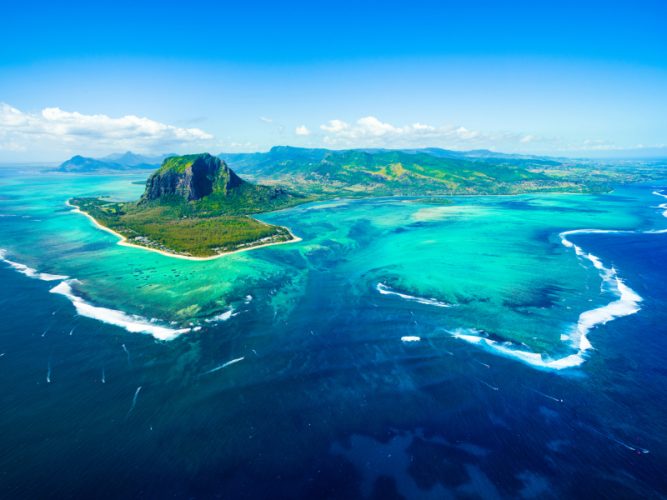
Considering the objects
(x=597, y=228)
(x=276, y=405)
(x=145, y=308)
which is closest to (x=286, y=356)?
(x=276, y=405)

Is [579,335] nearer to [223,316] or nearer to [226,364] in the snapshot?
[226,364]

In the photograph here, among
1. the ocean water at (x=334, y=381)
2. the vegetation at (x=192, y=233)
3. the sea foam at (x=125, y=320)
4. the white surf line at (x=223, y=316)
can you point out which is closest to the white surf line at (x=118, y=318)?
the sea foam at (x=125, y=320)

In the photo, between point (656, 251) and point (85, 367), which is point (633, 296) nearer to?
point (656, 251)

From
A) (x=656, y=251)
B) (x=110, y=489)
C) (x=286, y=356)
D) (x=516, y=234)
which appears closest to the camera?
(x=110, y=489)

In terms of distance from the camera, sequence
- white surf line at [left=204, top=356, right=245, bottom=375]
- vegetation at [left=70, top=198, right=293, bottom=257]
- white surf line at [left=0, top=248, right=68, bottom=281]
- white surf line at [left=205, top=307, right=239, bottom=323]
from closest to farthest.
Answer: white surf line at [left=204, top=356, right=245, bottom=375], white surf line at [left=205, top=307, right=239, bottom=323], white surf line at [left=0, top=248, right=68, bottom=281], vegetation at [left=70, top=198, right=293, bottom=257]

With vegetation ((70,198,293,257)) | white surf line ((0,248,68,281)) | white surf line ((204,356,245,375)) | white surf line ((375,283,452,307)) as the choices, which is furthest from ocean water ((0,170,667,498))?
vegetation ((70,198,293,257))

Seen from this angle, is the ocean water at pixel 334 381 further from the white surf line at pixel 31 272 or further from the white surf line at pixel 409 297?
the white surf line at pixel 31 272

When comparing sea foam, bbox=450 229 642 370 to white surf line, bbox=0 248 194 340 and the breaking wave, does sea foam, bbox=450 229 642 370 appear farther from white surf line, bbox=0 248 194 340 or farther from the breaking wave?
white surf line, bbox=0 248 194 340

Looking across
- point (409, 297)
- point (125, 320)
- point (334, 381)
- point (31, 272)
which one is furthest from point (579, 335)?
point (31, 272)
